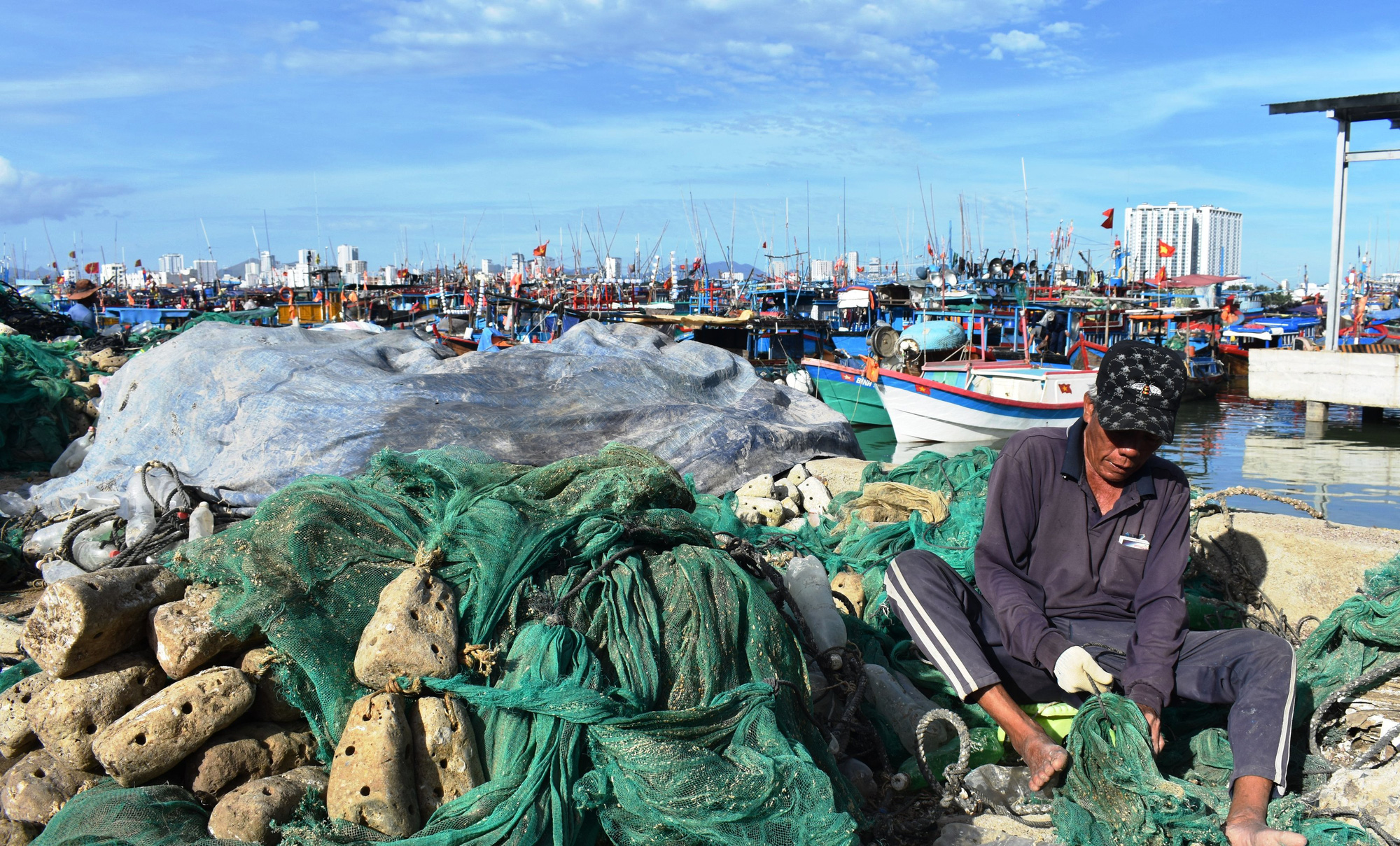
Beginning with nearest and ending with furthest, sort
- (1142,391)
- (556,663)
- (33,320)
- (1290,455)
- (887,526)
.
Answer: (556,663)
(1142,391)
(887,526)
(1290,455)
(33,320)

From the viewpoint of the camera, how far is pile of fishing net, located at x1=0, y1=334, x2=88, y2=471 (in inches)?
384

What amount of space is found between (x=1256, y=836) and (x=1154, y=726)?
0.36 meters

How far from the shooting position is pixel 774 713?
2727 millimetres

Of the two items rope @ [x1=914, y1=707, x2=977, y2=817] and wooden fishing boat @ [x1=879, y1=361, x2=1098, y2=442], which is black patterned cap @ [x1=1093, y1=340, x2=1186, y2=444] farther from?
wooden fishing boat @ [x1=879, y1=361, x2=1098, y2=442]

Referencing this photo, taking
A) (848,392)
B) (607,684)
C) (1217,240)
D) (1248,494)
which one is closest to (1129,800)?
(607,684)

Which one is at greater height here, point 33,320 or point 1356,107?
point 1356,107

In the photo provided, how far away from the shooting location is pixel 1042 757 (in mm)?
2805

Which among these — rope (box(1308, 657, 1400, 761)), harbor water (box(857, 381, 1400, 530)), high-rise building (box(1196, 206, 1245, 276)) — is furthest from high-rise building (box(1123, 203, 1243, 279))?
rope (box(1308, 657, 1400, 761))

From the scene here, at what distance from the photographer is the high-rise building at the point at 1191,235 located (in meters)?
113

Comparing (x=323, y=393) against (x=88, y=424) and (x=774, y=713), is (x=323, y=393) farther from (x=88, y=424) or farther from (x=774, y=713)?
(x=774, y=713)

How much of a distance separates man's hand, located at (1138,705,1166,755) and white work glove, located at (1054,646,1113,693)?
0.46 feet

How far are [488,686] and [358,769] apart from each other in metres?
0.40

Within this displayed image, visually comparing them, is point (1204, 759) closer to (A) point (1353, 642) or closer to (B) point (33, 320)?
(A) point (1353, 642)

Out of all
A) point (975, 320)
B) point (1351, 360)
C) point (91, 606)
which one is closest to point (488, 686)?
point (91, 606)
